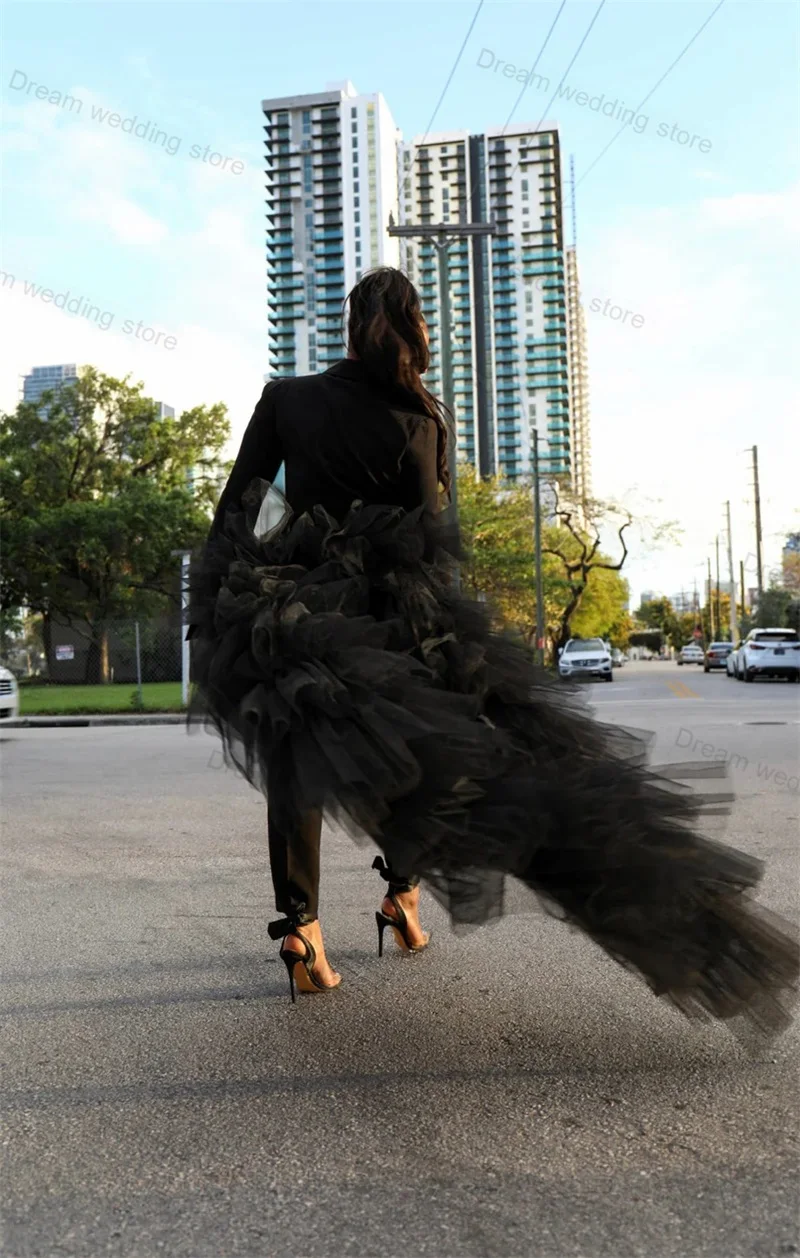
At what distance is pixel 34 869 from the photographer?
533 cm

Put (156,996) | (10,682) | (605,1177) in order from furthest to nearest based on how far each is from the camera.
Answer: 1. (10,682)
2. (156,996)
3. (605,1177)

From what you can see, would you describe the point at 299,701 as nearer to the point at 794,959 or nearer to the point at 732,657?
the point at 794,959

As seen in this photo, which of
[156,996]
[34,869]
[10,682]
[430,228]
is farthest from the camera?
[430,228]

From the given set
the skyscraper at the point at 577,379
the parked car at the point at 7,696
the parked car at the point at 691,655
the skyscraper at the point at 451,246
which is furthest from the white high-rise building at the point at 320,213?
the parked car at the point at 7,696

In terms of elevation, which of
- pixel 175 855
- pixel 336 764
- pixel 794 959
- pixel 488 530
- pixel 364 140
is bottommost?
pixel 175 855

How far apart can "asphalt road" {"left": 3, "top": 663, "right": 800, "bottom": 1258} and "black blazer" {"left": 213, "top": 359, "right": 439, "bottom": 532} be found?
1418mm

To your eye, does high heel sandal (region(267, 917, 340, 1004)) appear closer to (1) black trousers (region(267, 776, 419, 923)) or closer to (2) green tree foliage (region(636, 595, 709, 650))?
(1) black trousers (region(267, 776, 419, 923))

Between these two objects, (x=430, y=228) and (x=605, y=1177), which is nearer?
(x=605, y=1177)

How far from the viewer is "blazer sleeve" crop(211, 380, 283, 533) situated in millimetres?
3109

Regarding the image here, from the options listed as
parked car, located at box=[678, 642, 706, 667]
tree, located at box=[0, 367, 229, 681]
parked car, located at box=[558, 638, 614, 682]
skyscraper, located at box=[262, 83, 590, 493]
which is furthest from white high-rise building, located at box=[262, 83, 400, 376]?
parked car, located at box=[678, 642, 706, 667]

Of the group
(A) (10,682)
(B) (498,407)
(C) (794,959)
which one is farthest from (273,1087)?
(B) (498,407)

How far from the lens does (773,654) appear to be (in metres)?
33.3

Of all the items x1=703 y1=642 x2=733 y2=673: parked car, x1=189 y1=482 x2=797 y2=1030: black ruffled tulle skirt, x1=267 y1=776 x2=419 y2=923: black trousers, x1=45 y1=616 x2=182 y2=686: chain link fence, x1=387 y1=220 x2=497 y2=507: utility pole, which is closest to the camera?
x1=189 y1=482 x2=797 y2=1030: black ruffled tulle skirt

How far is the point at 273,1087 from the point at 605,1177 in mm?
831
